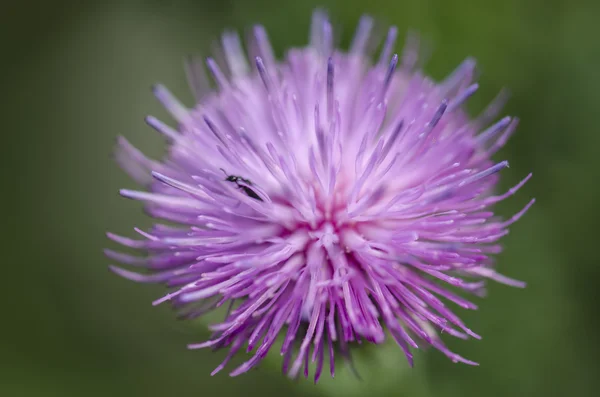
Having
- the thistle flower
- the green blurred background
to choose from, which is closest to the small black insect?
the thistle flower

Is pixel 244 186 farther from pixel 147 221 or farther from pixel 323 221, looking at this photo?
pixel 147 221

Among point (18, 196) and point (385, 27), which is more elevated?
point (385, 27)

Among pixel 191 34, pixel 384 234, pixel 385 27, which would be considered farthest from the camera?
pixel 191 34

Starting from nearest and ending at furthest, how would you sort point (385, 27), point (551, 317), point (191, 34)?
point (551, 317) → point (385, 27) → point (191, 34)

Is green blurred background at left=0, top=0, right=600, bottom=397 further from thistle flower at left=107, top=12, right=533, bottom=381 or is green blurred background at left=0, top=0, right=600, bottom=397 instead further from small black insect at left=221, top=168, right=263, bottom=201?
small black insect at left=221, top=168, right=263, bottom=201

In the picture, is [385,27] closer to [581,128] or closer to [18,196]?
[581,128]

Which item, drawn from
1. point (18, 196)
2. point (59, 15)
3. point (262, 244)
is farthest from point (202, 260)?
point (59, 15)

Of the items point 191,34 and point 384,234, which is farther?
point 191,34

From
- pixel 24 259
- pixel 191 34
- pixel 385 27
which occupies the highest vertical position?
pixel 191 34
